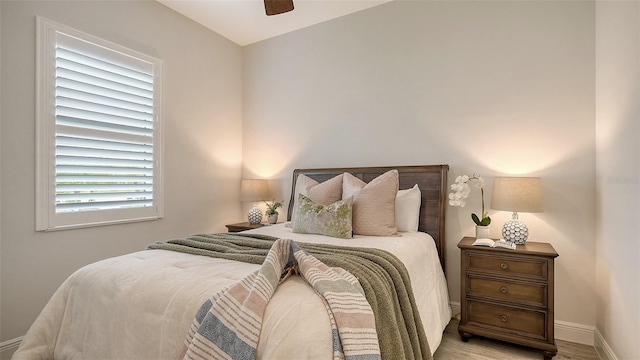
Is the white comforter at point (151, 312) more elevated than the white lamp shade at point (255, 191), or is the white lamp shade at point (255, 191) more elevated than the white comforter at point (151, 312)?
the white lamp shade at point (255, 191)

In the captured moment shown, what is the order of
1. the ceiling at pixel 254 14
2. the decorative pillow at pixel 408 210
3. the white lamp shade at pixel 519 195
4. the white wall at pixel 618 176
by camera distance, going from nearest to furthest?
the white wall at pixel 618 176 → the white lamp shade at pixel 519 195 → the decorative pillow at pixel 408 210 → the ceiling at pixel 254 14

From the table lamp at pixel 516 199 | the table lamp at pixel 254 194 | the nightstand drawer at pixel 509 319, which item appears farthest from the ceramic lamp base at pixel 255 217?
the table lamp at pixel 516 199

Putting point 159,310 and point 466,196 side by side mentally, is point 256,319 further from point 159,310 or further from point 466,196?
point 466,196

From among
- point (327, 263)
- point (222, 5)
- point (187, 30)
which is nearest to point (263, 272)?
point (327, 263)

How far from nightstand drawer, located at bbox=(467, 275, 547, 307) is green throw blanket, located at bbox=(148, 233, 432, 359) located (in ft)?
3.17

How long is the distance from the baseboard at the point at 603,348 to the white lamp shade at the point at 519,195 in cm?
95

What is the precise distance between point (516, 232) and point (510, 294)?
1.46 feet

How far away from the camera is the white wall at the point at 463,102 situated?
2.45 m

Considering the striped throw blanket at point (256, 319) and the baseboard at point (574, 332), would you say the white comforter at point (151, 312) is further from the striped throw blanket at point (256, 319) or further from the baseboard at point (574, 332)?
the baseboard at point (574, 332)

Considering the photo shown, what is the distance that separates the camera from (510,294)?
2264 mm

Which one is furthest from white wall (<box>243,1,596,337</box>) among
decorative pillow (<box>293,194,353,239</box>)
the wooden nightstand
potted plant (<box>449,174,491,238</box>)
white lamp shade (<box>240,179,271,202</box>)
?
decorative pillow (<box>293,194,353,239</box>)

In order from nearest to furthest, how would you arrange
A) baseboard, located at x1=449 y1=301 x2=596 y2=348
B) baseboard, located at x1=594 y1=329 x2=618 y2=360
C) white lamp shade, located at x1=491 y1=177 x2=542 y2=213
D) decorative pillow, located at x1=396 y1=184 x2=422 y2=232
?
baseboard, located at x1=594 y1=329 x2=618 y2=360 → white lamp shade, located at x1=491 y1=177 x2=542 y2=213 → baseboard, located at x1=449 y1=301 x2=596 y2=348 → decorative pillow, located at x1=396 y1=184 x2=422 y2=232

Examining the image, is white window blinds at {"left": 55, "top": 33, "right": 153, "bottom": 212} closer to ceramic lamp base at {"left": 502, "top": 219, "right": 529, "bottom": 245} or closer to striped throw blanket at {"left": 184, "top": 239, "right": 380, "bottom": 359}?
striped throw blanket at {"left": 184, "top": 239, "right": 380, "bottom": 359}

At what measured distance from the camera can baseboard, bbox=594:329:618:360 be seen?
204 centimetres
